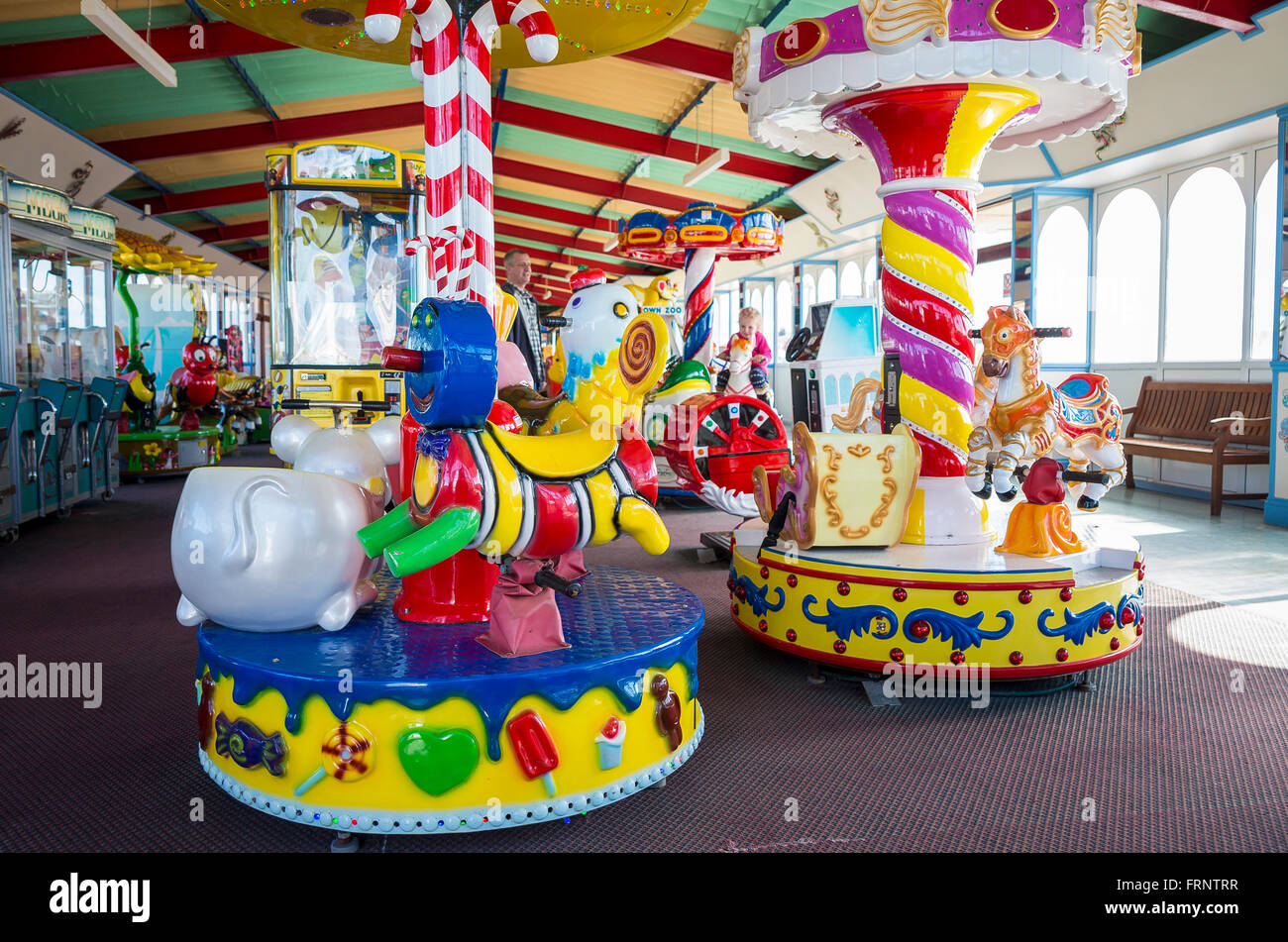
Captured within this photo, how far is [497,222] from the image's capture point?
21.7 m

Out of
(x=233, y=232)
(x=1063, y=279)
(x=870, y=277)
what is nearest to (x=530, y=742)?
(x=1063, y=279)

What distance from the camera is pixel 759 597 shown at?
3596 mm

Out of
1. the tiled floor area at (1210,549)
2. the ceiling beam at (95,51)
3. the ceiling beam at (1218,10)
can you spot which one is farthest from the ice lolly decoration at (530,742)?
the ceiling beam at (95,51)

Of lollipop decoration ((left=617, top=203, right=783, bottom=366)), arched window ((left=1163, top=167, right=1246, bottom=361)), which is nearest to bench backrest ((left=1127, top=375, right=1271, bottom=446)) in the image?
arched window ((left=1163, top=167, right=1246, bottom=361))

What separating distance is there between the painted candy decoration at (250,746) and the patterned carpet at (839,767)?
207mm

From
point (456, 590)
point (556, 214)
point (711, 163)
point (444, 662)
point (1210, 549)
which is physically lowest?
point (1210, 549)

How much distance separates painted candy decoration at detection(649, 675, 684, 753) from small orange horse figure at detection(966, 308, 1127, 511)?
66.7 inches

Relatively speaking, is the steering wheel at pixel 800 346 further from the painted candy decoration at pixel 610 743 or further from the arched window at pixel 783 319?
the arched window at pixel 783 319

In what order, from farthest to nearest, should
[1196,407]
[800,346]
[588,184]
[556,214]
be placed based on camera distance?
[556,214], [588,184], [1196,407], [800,346]

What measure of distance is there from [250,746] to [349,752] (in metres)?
0.31

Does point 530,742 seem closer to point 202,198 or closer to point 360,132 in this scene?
point 360,132

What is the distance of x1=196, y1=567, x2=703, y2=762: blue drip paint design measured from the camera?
210cm
